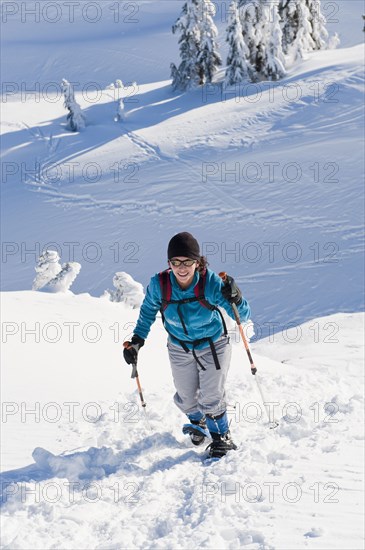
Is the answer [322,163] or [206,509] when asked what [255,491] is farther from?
[322,163]

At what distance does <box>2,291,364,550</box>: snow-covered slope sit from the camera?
433 centimetres

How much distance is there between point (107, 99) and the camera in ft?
149

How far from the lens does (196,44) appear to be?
127ft

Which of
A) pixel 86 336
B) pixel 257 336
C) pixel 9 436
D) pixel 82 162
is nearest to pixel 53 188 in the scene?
pixel 82 162

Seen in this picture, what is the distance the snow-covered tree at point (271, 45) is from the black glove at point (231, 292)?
31.5m

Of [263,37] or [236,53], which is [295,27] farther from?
[236,53]

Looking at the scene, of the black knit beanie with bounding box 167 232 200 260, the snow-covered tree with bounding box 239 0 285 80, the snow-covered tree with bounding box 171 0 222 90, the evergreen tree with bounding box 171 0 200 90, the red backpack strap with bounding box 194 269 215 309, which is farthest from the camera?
the evergreen tree with bounding box 171 0 200 90

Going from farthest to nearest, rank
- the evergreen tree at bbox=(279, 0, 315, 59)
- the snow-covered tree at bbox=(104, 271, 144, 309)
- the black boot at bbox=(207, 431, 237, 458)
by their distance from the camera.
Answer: the evergreen tree at bbox=(279, 0, 315, 59) → the snow-covered tree at bbox=(104, 271, 144, 309) → the black boot at bbox=(207, 431, 237, 458)

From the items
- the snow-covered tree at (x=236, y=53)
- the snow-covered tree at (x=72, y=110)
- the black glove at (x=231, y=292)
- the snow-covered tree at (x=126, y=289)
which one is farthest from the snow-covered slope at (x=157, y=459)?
the snow-covered tree at (x=72, y=110)

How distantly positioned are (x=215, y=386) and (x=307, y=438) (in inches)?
43.8

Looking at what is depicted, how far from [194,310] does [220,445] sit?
53.5 inches

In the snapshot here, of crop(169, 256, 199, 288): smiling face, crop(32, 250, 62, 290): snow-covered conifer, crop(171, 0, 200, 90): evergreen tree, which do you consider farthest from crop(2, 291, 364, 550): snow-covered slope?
crop(171, 0, 200, 90): evergreen tree

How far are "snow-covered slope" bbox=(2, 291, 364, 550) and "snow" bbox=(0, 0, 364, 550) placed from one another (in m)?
0.02

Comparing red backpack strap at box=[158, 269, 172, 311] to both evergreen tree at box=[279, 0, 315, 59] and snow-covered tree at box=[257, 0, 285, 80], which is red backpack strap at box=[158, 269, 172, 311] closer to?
snow-covered tree at box=[257, 0, 285, 80]
